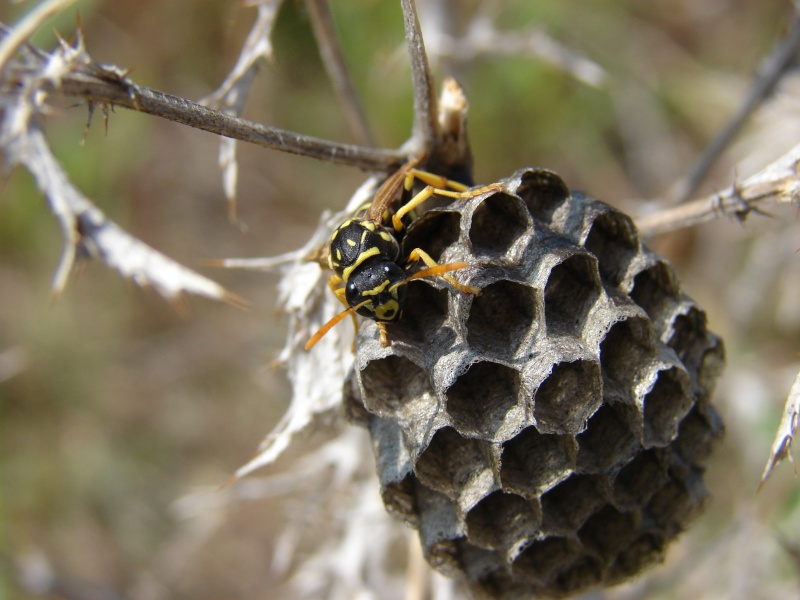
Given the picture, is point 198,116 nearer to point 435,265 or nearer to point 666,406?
point 435,265

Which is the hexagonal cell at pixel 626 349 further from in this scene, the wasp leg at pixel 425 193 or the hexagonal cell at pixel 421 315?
the wasp leg at pixel 425 193

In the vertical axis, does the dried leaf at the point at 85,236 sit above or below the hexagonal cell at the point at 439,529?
above

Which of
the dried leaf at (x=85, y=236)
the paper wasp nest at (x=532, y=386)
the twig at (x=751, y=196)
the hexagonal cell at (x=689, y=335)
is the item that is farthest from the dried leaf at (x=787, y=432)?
the dried leaf at (x=85, y=236)

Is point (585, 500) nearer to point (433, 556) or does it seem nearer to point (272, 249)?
point (433, 556)

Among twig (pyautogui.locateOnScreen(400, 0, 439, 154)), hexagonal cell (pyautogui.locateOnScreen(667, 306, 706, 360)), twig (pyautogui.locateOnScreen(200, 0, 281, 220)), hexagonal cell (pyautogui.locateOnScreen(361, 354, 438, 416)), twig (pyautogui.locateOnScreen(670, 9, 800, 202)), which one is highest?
twig (pyautogui.locateOnScreen(670, 9, 800, 202))

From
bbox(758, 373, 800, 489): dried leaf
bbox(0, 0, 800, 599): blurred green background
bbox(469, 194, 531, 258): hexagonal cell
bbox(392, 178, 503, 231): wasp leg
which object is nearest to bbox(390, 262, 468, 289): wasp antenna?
bbox(469, 194, 531, 258): hexagonal cell

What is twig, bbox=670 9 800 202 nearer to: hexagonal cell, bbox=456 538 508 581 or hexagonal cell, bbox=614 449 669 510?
hexagonal cell, bbox=614 449 669 510
